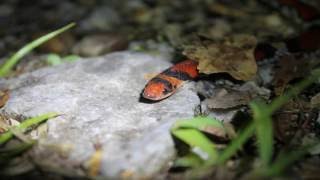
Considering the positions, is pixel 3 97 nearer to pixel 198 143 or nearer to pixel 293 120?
pixel 198 143

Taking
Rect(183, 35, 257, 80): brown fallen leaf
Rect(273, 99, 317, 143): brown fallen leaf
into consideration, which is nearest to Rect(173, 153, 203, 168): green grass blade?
Rect(273, 99, 317, 143): brown fallen leaf

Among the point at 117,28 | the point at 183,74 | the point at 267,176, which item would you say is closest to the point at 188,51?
the point at 183,74

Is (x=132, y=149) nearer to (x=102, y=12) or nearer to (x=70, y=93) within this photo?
(x=70, y=93)

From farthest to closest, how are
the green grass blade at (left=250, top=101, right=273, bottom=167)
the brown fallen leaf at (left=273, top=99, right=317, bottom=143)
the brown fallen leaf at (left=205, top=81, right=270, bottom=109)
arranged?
the brown fallen leaf at (left=205, top=81, right=270, bottom=109)
the brown fallen leaf at (left=273, top=99, right=317, bottom=143)
the green grass blade at (left=250, top=101, right=273, bottom=167)

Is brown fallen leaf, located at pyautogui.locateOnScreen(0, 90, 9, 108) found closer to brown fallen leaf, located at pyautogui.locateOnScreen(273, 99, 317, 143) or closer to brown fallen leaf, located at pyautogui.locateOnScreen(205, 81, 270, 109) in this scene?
brown fallen leaf, located at pyautogui.locateOnScreen(205, 81, 270, 109)

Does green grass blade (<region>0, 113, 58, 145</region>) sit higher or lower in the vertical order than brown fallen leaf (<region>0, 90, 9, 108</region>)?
lower

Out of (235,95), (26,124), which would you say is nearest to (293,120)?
(235,95)

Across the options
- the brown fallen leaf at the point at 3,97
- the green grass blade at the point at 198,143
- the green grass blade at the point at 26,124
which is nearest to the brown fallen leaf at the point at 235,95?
the green grass blade at the point at 198,143
